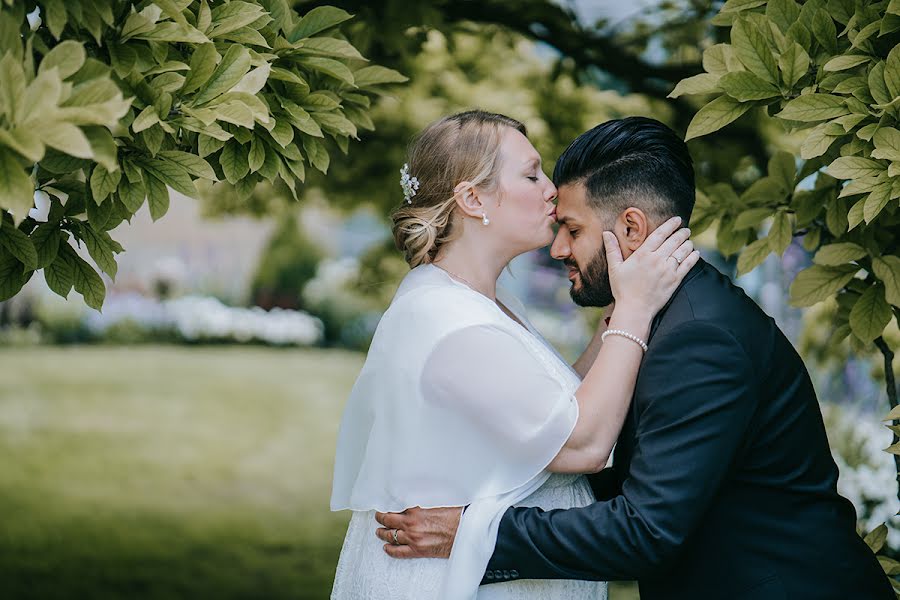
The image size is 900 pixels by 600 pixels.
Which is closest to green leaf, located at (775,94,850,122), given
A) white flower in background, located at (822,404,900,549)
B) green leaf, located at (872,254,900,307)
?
green leaf, located at (872,254,900,307)

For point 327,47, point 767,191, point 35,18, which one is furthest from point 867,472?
point 35,18

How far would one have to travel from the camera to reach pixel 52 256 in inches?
82.8

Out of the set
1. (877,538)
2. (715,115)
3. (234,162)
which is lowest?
(877,538)

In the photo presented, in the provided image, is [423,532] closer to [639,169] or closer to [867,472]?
[639,169]

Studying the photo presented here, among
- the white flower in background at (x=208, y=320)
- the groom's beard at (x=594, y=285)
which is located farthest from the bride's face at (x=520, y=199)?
the white flower in background at (x=208, y=320)

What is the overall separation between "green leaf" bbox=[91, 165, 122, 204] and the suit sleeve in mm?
1297

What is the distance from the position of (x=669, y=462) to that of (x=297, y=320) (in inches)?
A: 436

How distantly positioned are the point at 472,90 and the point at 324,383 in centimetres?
668

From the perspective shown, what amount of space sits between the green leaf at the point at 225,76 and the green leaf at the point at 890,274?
1818 millimetres

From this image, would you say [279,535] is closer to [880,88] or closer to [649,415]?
[649,415]

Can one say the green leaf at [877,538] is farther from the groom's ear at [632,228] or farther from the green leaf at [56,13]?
the green leaf at [56,13]

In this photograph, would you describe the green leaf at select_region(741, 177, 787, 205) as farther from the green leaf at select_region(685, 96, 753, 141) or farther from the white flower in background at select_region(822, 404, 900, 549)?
the white flower in background at select_region(822, 404, 900, 549)

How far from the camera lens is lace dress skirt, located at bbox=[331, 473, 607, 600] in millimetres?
2412

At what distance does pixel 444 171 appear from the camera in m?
2.78
